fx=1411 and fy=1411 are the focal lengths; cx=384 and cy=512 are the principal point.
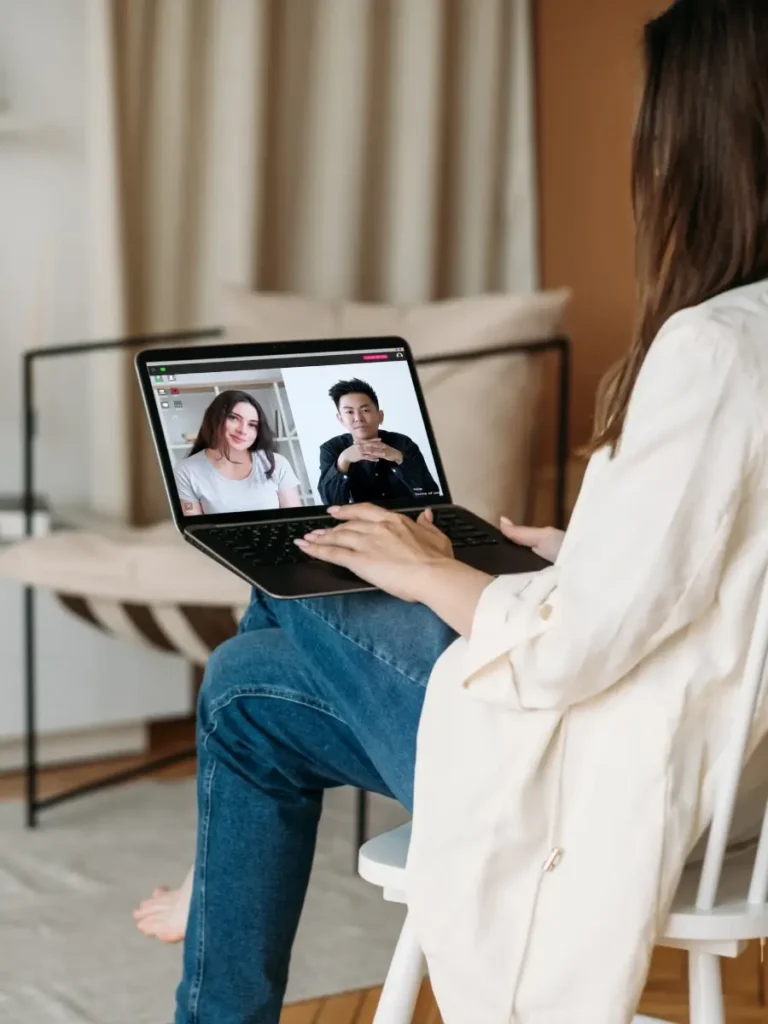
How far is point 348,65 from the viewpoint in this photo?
2668mm

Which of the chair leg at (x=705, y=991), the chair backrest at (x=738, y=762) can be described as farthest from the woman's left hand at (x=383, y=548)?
the chair leg at (x=705, y=991)

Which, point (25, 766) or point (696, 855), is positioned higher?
point (696, 855)

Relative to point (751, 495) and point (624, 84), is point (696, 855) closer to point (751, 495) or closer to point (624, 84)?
point (751, 495)

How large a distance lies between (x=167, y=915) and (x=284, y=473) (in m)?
0.51

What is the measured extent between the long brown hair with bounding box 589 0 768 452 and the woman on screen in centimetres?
39

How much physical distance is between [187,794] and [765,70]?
1694 millimetres

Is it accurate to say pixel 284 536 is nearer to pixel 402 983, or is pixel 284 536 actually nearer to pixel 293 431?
pixel 293 431

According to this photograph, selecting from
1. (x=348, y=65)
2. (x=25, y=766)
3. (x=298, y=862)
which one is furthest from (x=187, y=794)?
(x=348, y=65)

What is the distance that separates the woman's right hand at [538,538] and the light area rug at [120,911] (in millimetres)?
657

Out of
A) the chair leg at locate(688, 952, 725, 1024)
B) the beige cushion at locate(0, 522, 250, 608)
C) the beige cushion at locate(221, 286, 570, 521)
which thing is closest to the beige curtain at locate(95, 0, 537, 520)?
the beige cushion at locate(221, 286, 570, 521)

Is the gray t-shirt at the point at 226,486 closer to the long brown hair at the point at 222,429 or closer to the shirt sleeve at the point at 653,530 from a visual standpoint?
the long brown hair at the point at 222,429

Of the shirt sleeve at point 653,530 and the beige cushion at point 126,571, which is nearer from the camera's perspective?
the shirt sleeve at point 653,530

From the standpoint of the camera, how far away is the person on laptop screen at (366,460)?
1.33 m

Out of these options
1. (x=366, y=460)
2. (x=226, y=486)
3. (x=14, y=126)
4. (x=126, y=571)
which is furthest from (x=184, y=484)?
(x=14, y=126)
